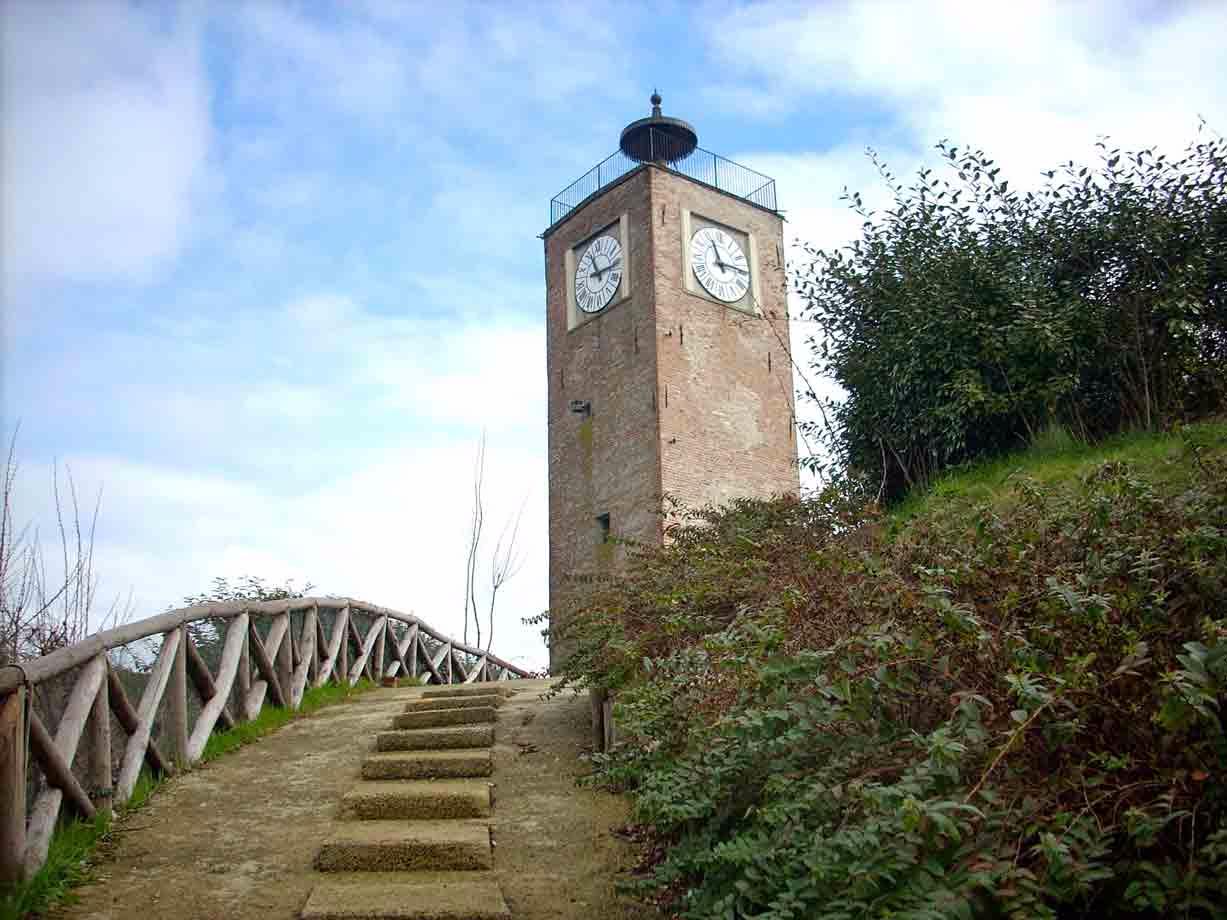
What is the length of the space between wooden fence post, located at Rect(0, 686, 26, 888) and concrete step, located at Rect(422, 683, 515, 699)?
411 centimetres

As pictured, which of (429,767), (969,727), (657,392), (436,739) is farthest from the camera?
(657,392)

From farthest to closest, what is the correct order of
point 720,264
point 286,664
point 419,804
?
point 720,264
point 286,664
point 419,804

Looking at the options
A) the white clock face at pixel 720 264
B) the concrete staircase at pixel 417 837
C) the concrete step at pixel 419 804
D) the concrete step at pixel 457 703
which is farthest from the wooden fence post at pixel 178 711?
the white clock face at pixel 720 264

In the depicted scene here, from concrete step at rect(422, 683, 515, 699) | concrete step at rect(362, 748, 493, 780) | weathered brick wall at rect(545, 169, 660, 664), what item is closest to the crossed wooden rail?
concrete step at rect(422, 683, 515, 699)

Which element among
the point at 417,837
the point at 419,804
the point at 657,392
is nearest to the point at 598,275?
the point at 657,392

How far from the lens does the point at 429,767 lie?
5551mm

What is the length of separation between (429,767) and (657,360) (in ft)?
43.2

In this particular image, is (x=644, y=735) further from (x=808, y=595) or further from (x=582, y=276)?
(x=582, y=276)

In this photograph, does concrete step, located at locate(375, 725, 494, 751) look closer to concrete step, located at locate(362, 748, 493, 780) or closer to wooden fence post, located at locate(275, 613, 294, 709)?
→ concrete step, located at locate(362, 748, 493, 780)

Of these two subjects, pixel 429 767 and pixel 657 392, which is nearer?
pixel 429 767

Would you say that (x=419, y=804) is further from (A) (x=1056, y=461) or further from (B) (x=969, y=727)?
(A) (x=1056, y=461)

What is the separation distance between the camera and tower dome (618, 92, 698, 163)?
22141 mm

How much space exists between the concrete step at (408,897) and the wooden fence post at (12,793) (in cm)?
→ 113

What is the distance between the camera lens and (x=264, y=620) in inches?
314
